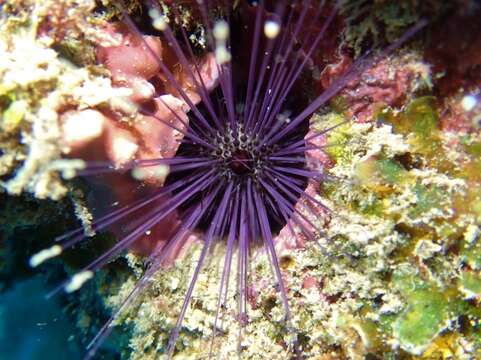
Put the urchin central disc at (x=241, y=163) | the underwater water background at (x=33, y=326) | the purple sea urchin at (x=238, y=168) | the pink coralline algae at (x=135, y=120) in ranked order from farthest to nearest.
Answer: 1. the underwater water background at (x=33, y=326)
2. the urchin central disc at (x=241, y=163)
3. the purple sea urchin at (x=238, y=168)
4. the pink coralline algae at (x=135, y=120)

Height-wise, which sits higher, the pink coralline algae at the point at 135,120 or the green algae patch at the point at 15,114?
the pink coralline algae at the point at 135,120

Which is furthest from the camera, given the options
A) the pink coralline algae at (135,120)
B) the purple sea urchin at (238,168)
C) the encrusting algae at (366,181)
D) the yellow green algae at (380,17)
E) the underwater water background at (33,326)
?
the underwater water background at (33,326)

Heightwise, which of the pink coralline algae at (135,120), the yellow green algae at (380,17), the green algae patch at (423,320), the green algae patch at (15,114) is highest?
the yellow green algae at (380,17)

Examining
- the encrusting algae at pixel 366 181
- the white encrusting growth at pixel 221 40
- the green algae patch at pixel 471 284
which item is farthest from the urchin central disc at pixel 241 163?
the green algae patch at pixel 471 284

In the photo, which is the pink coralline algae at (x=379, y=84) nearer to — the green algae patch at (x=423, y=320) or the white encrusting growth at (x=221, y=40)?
the white encrusting growth at (x=221, y=40)

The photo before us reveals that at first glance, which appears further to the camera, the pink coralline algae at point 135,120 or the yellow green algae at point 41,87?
the pink coralline algae at point 135,120

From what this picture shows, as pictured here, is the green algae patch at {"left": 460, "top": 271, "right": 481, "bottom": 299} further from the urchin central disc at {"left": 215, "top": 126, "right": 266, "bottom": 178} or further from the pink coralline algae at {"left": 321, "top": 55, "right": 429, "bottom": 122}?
the urchin central disc at {"left": 215, "top": 126, "right": 266, "bottom": 178}

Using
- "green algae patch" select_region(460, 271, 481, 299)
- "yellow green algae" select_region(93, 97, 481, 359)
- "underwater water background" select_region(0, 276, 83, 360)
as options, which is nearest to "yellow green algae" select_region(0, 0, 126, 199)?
"yellow green algae" select_region(93, 97, 481, 359)

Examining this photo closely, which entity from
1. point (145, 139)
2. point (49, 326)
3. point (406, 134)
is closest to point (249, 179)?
point (145, 139)

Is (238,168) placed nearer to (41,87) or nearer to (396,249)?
(396,249)

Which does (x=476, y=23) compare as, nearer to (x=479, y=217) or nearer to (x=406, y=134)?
Result: (x=406, y=134)
